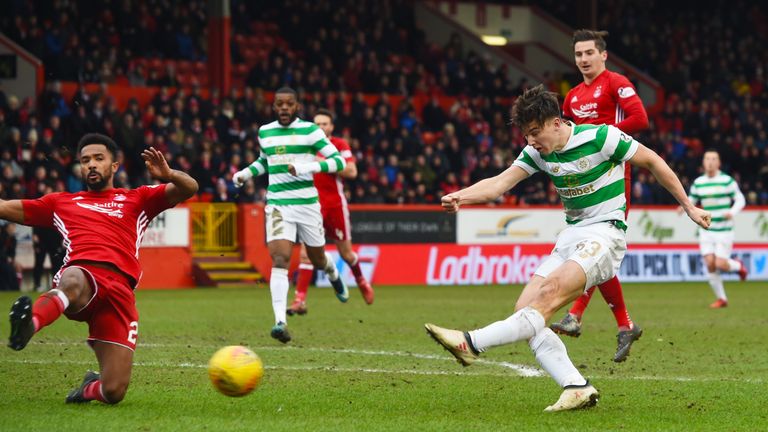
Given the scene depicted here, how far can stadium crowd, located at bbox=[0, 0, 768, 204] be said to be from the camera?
23.4 metres

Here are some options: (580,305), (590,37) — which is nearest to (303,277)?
(580,305)

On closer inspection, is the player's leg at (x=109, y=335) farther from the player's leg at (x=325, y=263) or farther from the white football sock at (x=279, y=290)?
the player's leg at (x=325, y=263)

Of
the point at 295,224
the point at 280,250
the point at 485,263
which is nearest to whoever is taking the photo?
the point at 280,250

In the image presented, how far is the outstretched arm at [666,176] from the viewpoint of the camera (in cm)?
776

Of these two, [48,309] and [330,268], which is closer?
[48,309]

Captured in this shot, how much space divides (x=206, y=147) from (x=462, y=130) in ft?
27.3

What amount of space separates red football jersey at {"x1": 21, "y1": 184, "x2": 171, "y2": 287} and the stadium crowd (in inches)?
459

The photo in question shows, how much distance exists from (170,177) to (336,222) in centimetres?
772

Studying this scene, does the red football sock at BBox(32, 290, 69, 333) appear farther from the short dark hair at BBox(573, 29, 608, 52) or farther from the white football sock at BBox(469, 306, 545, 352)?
the short dark hair at BBox(573, 29, 608, 52)

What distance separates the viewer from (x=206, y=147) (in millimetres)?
23531

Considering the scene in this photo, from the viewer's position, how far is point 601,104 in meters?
10.3

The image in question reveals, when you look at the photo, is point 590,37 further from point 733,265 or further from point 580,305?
point 733,265

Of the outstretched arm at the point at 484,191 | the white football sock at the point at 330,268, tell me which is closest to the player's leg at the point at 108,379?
the outstretched arm at the point at 484,191

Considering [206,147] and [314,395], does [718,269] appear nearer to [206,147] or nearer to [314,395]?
[206,147]
